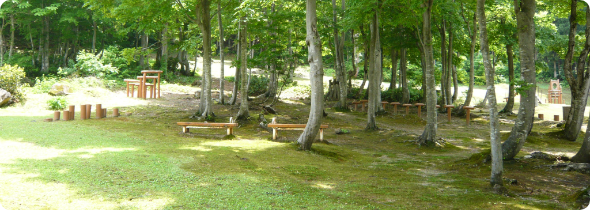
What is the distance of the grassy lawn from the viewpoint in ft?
16.0

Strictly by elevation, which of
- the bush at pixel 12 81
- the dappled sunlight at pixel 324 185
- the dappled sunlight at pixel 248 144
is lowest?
the dappled sunlight at pixel 324 185

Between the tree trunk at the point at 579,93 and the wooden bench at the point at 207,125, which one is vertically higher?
the tree trunk at the point at 579,93

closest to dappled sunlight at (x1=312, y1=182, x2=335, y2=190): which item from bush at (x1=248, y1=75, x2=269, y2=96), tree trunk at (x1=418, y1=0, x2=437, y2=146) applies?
tree trunk at (x1=418, y1=0, x2=437, y2=146)

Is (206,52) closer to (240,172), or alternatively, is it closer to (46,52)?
(240,172)

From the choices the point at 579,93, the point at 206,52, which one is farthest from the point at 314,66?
the point at 579,93

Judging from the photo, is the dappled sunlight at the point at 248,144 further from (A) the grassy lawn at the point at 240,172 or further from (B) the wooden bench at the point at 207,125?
(B) the wooden bench at the point at 207,125

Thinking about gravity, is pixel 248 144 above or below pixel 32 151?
below

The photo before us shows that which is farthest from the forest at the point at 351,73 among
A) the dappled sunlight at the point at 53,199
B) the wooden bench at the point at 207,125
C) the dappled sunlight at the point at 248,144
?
the dappled sunlight at the point at 248,144

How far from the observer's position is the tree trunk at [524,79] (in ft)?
25.2

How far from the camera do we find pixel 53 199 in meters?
4.46

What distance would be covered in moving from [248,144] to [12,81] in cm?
1029

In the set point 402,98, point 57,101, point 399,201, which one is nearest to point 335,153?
point 399,201

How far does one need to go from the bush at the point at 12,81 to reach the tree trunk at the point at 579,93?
1856 centimetres

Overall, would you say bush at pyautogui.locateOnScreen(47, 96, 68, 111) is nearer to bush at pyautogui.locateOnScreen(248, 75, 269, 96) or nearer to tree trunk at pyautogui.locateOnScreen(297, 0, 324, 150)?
tree trunk at pyautogui.locateOnScreen(297, 0, 324, 150)
